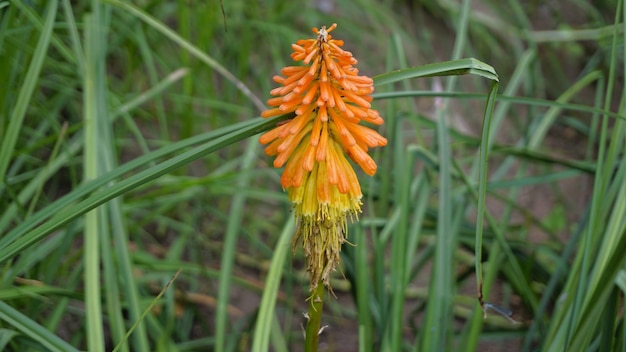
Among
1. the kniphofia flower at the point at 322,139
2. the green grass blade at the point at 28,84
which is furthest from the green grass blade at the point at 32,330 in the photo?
the kniphofia flower at the point at 322,139

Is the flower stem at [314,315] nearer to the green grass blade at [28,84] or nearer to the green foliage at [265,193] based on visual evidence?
the green foliage at [265,193]

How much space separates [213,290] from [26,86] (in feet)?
4.14

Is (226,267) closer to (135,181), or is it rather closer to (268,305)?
(268,305)

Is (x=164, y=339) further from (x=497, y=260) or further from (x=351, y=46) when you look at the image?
(x=351, y=46)

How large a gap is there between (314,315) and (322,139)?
0.30m

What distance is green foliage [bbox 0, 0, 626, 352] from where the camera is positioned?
1458mm

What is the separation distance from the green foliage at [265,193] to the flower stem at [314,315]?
0.20 metres

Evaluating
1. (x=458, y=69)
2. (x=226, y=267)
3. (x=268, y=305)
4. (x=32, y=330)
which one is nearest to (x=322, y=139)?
(x=458, y=69)

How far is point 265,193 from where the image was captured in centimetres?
223

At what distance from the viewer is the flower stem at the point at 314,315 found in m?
1.20

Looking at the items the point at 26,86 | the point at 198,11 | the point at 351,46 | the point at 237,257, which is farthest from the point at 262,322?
the point at 351,46

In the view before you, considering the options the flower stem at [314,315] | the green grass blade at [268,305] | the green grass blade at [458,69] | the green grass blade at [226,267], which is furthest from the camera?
the green grass blade at [226,267]

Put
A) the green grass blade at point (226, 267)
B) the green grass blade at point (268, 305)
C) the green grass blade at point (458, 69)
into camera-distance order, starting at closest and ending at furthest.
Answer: the green grass blade at point (458, 69) → the green grass blade at point (268, 305) → the green grass blade at point (226, 267)

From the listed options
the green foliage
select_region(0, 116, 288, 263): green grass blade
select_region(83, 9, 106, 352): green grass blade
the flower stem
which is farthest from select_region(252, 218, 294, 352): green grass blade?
select_region(0, 116, 288, 263): green grass blade
